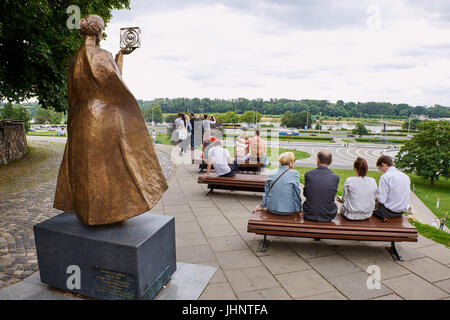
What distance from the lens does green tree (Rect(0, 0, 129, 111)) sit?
28.1ft

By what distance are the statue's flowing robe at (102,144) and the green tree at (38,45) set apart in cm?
731

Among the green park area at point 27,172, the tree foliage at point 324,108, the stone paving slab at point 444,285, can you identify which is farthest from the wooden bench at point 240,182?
the tree foliage at point 324,108

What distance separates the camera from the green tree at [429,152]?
27.2 metres

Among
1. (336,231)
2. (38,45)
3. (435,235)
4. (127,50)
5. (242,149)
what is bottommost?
(435,235)

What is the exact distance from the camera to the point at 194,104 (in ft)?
238

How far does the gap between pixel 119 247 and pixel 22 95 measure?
39.5 feet

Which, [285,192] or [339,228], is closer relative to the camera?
[339,228]

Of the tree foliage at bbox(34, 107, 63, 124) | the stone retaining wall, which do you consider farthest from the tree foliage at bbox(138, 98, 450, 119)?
the stone retaining wall

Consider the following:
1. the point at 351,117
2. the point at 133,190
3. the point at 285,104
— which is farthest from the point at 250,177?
the point at 351,117

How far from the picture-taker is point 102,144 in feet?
9.47

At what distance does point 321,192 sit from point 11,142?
13813mm

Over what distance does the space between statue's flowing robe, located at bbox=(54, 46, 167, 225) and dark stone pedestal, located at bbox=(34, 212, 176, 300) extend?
0.20 meters

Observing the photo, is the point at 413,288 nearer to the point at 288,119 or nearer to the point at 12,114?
the point at 12,114

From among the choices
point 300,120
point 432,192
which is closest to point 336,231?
point 432,192
